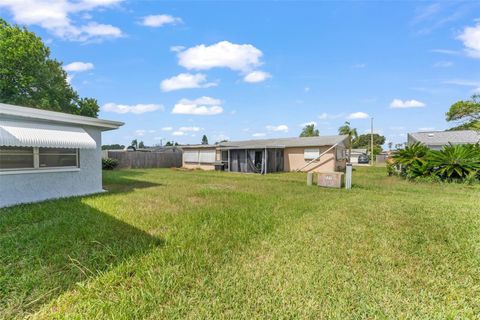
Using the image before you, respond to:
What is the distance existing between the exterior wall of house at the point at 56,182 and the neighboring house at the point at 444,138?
2955cm

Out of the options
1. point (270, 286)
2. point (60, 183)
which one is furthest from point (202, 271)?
point (60, 183)

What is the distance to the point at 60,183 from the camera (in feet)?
30.2

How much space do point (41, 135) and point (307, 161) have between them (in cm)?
2028

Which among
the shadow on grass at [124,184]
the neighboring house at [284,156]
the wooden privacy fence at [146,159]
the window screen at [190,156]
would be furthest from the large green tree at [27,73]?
the neighboring house at [284,156]

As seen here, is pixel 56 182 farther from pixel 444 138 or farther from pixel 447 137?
pixel 447 137

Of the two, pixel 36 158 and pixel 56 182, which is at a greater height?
pixel 36 158

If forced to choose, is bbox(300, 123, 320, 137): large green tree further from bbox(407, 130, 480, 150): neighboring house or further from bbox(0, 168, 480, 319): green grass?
bbox(0, 168, 480, 319): green grass

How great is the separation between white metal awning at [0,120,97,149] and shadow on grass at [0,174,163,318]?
2208mm

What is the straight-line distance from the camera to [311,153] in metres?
22.6

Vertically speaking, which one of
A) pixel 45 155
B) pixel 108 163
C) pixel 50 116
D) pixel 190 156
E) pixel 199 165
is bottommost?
pixel 199 165

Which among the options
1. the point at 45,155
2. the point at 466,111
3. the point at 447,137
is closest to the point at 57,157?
the point at 45,155

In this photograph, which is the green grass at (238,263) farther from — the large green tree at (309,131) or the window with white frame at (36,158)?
the large green tree at (309,131)

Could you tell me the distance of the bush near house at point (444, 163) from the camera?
13797 millimetres

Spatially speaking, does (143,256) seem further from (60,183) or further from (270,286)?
(60,183)
